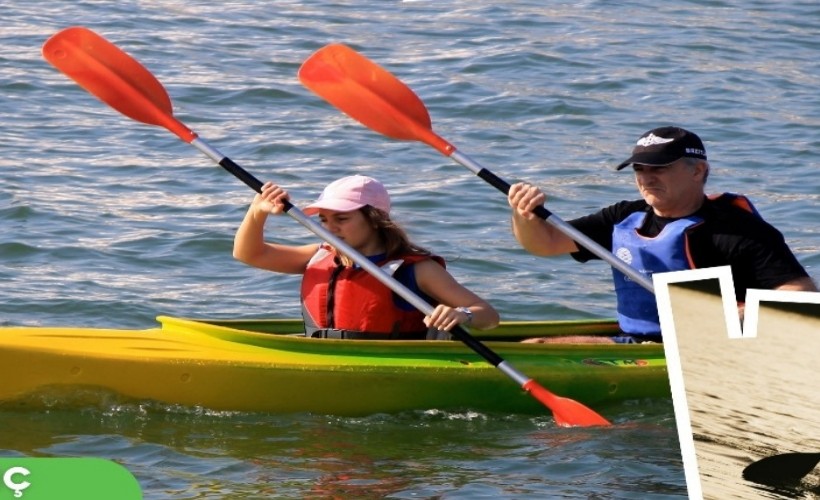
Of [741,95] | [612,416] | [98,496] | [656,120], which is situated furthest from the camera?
[741,95]

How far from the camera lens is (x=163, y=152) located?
1014 centimetres

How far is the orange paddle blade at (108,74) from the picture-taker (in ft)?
19.8

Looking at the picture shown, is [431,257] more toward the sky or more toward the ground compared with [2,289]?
more toward the sky

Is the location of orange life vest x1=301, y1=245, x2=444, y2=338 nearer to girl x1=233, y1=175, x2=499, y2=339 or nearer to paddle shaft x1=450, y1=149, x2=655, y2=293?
girl x1=233, y1=175, x2=499, y2=339

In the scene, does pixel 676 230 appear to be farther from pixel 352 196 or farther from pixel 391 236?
pixel 352 196

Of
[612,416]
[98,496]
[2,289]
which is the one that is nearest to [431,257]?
[612,416]

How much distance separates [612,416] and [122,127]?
606 cm

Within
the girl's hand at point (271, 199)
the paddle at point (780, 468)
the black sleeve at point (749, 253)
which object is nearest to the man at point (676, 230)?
the black sleeve at point (749, 253)

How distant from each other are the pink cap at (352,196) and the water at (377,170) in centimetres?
79

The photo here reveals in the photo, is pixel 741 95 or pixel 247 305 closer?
pixel 247 305

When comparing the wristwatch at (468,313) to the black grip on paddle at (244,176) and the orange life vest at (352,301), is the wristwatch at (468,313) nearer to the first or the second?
the orange life vest at (352,301)

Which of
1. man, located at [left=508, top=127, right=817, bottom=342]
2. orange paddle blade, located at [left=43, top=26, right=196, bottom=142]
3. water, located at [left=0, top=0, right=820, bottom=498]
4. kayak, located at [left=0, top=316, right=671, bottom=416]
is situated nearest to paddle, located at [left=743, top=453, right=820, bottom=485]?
water, located at [left=0, top=0, right=820, bottom=498]

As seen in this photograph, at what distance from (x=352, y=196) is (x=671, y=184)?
3.73ft

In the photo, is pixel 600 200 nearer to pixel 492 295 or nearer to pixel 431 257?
pixel 492 295
